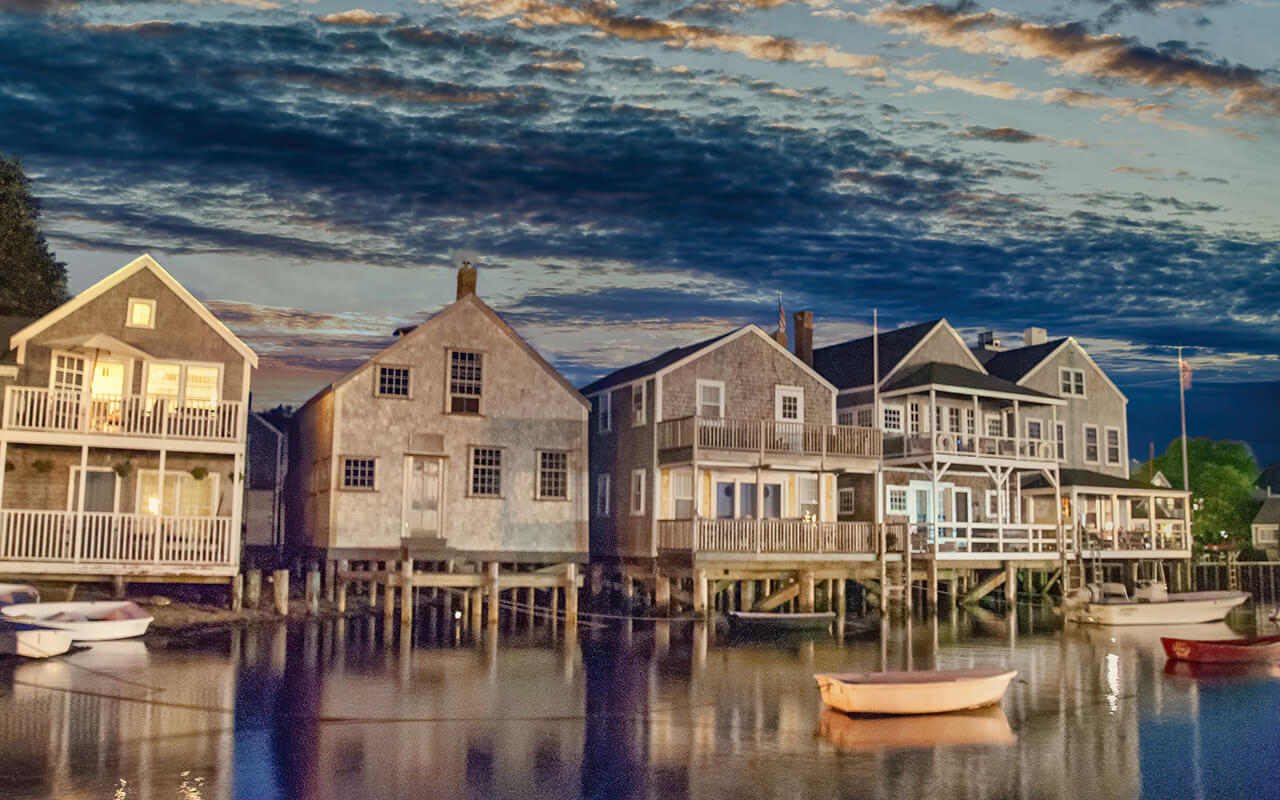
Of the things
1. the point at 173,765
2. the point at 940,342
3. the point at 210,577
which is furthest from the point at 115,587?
the point at 940,342

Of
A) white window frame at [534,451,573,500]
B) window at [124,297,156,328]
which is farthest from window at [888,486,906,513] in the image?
window at [124,297,156,328]

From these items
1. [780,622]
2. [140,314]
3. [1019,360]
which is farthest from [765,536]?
[1019,360]

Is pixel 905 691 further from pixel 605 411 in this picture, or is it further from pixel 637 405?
pixel 605 411

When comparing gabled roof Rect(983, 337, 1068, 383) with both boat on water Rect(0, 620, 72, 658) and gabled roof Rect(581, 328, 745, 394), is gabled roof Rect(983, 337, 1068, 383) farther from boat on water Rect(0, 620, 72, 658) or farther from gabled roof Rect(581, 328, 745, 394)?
boat on water Rect(0, 620, 72, 658)

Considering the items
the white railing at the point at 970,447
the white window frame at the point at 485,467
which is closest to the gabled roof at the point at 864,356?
the white railing at the point at 970,447

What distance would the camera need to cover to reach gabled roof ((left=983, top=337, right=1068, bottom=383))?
185 feet

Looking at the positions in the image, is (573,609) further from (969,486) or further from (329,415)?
(969,486)

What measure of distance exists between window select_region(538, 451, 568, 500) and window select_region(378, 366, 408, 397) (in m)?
5.18

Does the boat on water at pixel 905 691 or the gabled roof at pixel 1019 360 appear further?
the gabled roof at pixel 1019 360

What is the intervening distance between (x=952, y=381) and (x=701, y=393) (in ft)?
36.2

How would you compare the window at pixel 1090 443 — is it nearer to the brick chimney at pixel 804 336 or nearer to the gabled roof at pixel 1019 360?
the gabled roof at pixel 1019 360

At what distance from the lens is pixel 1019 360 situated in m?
57.6

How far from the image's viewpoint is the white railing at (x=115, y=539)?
32.1 m

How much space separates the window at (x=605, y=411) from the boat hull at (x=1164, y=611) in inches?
732
